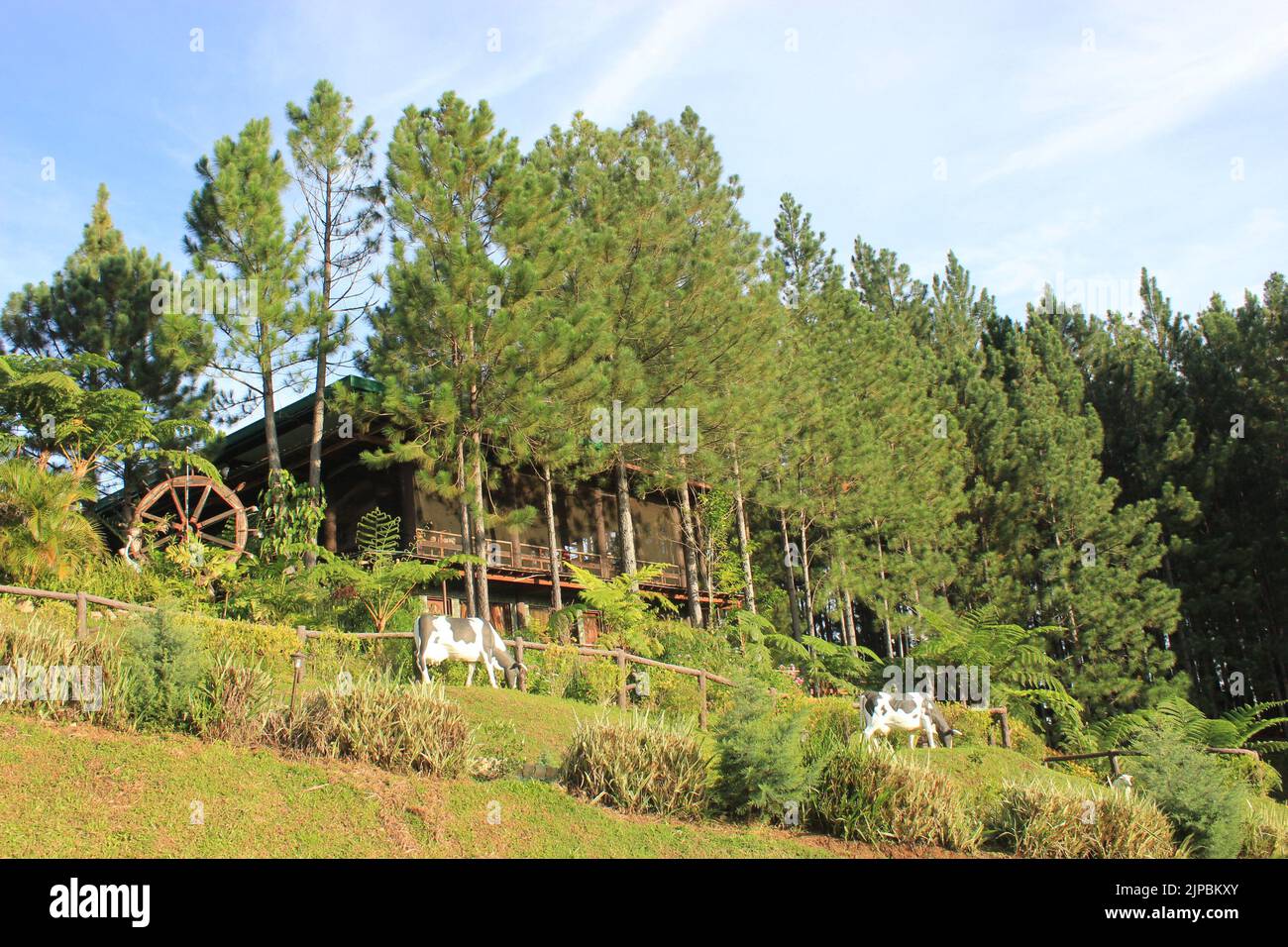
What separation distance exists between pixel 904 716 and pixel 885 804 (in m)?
5.60

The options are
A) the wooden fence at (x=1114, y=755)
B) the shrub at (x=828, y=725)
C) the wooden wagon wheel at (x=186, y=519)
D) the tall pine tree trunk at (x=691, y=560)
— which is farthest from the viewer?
the tall pine tree trunk at (x=691, y=560)

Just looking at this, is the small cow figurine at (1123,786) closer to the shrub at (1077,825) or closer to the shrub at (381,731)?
the shrub at (1077,825)

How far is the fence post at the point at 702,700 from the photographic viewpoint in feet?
49.7

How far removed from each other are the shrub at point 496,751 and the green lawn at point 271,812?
1.60 feet

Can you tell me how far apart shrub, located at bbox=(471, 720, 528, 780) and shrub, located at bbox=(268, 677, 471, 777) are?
0.27 meters

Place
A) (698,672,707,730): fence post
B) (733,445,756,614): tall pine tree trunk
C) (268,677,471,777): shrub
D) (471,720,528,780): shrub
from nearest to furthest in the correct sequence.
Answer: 1. (268,677,471,777): shrub
2. (471,720,528,780): shrub
3. (698,672,707,730): fence post
4. (733,445,756,614): tall pine tree trunk

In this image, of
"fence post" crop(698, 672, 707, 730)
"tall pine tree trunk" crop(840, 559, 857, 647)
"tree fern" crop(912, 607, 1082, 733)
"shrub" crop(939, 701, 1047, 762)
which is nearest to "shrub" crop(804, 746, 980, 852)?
"fence post" crop(698, 672, 707, 730)

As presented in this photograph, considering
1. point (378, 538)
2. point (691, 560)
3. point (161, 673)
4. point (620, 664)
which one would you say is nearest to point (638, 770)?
point (161, 673)

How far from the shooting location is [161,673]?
378 inches

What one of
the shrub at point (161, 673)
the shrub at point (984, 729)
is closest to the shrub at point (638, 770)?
the shrub at point (161, 673)

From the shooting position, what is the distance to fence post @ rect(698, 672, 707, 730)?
15.1 m

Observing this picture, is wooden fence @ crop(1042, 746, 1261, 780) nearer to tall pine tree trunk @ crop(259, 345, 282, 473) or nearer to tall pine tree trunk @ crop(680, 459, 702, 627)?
tall pine tree trunk @ crop(680, 459, 702, 627)

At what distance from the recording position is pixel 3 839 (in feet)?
22.3

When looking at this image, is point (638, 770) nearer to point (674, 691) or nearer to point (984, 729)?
point (674, 691)
